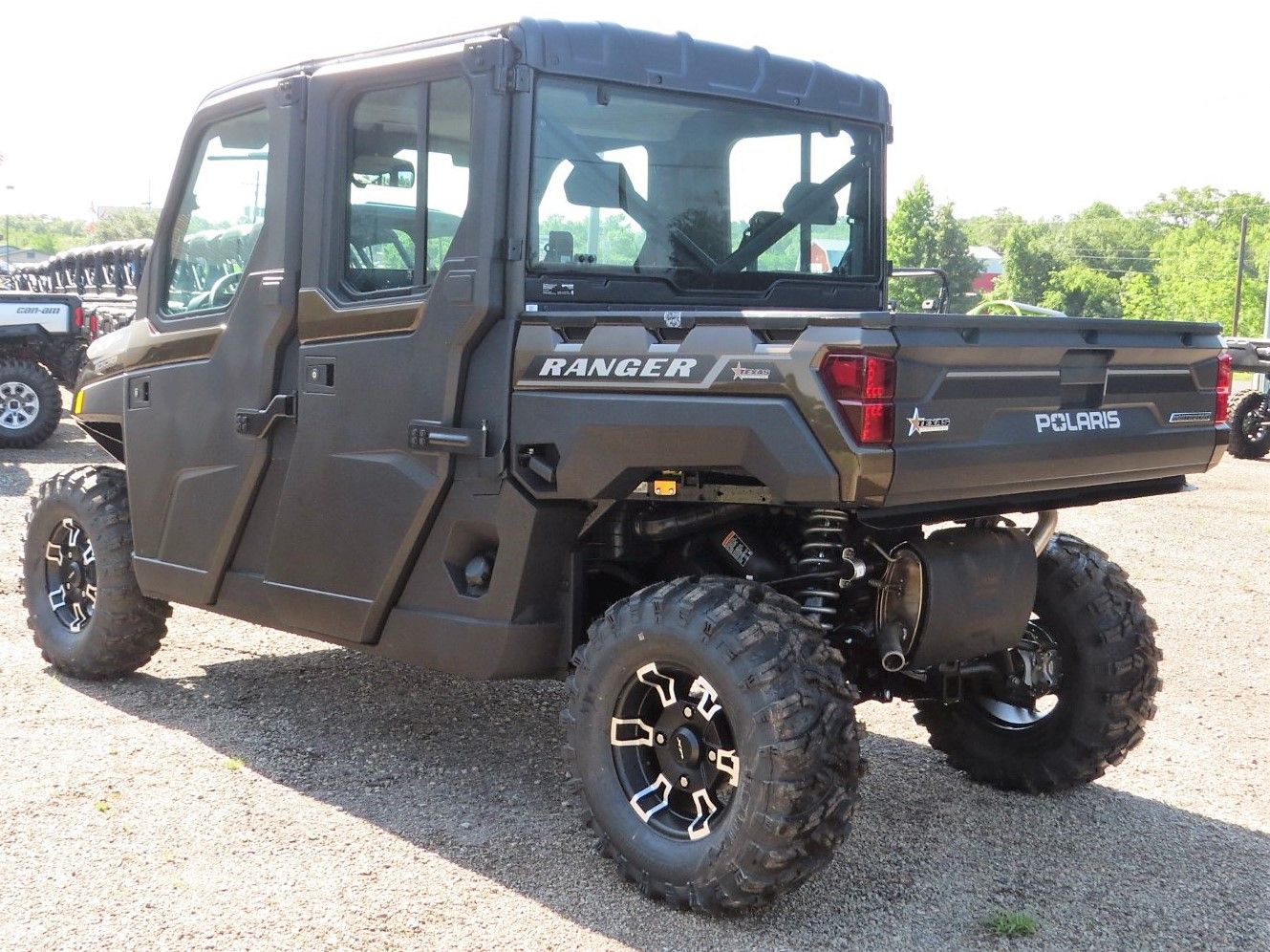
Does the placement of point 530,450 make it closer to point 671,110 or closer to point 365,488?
point 365,488

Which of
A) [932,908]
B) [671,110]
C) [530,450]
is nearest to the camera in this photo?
[932,908]

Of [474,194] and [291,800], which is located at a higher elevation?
[474,194]

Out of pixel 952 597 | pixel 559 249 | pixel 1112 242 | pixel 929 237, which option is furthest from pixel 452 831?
pixel 1112 242

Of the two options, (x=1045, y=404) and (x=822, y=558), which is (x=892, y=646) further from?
(x=1045, y=404)

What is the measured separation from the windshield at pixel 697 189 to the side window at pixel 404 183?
0.30m

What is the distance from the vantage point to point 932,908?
13.5ft

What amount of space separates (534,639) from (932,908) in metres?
1.40

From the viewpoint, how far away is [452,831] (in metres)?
4.64

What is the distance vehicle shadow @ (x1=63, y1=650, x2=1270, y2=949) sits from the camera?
403cm

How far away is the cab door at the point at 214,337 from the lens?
5.18 meters

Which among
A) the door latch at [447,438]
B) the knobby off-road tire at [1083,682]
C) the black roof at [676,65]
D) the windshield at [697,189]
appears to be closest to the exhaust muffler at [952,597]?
the knobby off-road tire at [1083,682]

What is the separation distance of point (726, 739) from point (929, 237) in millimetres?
85795

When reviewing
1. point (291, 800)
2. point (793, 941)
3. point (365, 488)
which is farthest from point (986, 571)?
point (291, 800)

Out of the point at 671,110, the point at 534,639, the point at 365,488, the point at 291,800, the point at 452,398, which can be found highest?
the point at 671,110
